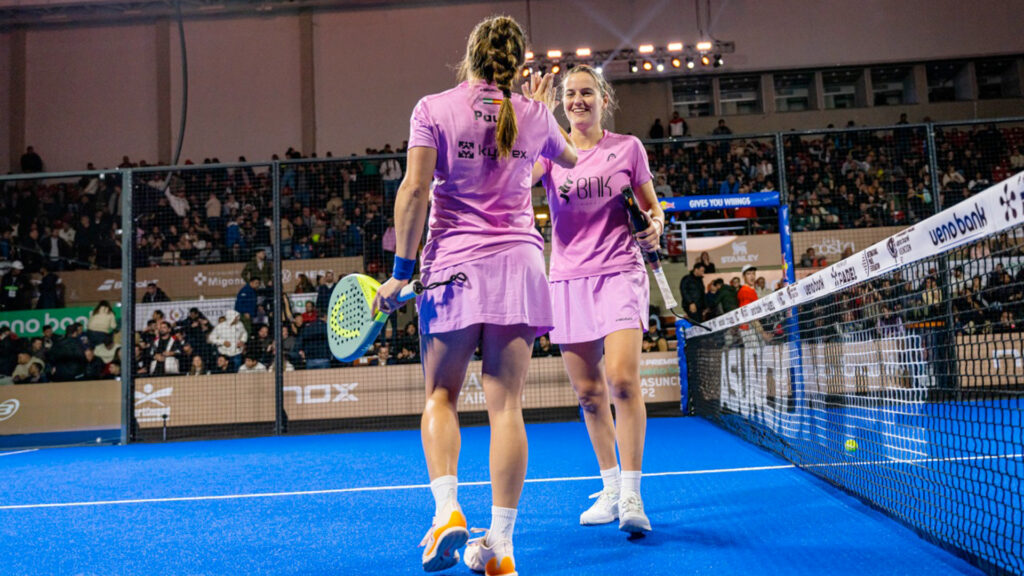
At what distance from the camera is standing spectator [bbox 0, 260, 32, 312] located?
35.0 ft

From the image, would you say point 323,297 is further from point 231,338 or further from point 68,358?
point 68,358

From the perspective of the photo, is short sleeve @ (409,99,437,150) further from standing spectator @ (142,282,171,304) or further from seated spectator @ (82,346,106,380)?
standing spectator @ (142,282,171,304)

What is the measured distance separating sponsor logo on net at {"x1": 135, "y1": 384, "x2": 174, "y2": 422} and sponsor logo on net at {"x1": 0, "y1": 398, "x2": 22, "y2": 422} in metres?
1.84

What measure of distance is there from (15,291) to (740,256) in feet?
34.1

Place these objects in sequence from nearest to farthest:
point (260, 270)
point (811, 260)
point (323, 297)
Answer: point (811, 260) < point (323, 297) < point (260, 270)

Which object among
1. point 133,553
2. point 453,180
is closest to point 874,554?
point 453,180

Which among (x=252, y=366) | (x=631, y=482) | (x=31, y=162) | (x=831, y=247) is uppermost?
(x=31, y=162)

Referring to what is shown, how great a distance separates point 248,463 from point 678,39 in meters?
13.6

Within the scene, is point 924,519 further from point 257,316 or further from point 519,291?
point 257,316

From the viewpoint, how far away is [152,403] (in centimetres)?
816

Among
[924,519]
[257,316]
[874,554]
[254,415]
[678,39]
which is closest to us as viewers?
[874,554]

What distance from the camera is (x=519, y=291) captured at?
2182 mm

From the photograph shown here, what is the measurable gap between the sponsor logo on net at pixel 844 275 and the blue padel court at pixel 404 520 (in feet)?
3.05

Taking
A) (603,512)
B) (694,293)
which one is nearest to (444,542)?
(603,512)
